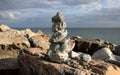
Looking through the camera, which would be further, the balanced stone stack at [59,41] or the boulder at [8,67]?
the boulder at [8,67]

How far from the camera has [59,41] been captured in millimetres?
20203

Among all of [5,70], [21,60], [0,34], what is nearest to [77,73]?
[21,60]

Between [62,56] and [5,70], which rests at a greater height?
[62,56]

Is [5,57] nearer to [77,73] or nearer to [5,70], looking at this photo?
[5,70]

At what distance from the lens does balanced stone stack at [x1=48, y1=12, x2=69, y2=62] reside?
Answer: 66.0ft

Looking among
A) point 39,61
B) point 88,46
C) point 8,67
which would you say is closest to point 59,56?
point 39,61

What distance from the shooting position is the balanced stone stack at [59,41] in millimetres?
20125

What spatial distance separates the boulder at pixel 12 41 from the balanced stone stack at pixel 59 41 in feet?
24.4

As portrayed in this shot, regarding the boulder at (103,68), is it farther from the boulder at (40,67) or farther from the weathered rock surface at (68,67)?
the boulder at (40,67)

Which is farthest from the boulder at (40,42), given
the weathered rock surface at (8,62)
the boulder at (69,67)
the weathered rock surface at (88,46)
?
the boulder at (69,67)

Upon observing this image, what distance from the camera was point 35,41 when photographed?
28516mm

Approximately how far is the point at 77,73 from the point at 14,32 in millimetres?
11417

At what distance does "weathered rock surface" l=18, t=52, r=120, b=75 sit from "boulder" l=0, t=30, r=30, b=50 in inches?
225

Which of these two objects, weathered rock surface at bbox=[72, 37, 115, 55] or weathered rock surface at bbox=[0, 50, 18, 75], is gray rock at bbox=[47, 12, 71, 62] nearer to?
weathered rock surface at bbox=[0, 50, 18, 75]
